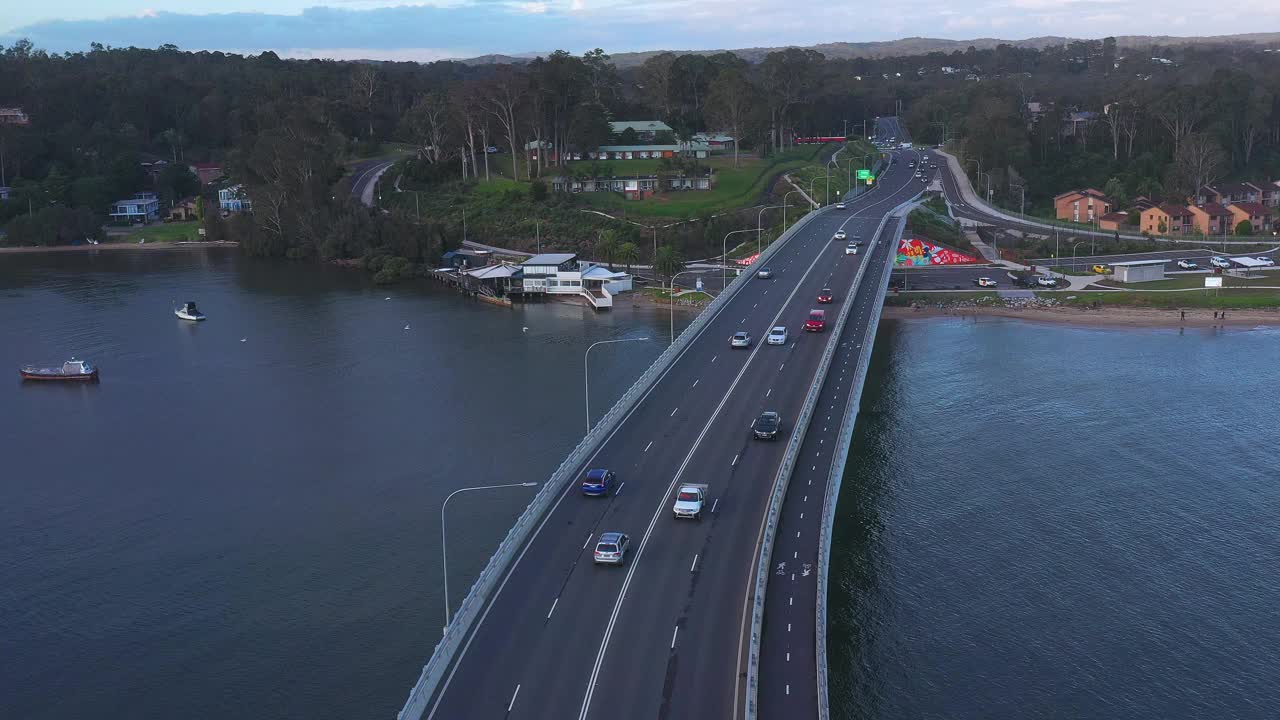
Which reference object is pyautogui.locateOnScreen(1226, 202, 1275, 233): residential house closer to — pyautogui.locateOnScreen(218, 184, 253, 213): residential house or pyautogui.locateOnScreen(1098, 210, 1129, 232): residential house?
pyautogui.locateOnScreen(1098, 210, 1129, 232): residential house

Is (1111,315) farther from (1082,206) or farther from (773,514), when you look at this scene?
(773,514)

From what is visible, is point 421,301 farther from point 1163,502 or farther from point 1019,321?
point 1163,502

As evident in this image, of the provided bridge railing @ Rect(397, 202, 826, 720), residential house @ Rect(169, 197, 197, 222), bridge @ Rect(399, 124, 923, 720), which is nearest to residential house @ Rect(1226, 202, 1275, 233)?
bridge @ Rect(399, 124, 923, 720)

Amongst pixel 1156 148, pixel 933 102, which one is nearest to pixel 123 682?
pixel 1156 148

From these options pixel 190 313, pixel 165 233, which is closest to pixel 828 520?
pixel 190 313

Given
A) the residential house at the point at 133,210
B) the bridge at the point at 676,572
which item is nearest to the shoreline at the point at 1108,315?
the bridge at the point at 676,572

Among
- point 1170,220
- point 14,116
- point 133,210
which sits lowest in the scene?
point 1170,220

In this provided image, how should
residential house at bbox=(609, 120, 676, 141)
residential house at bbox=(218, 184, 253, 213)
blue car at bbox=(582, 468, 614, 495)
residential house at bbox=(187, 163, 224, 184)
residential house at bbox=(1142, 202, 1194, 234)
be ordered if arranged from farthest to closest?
residential house at bbox=(187, 163, 224, 184), residential house at bbox=(609, 120, 676, 141), residential house at bbox=(218, 184, 253, 213), residential house at bbox=(1142, 202, 1194, 234), blue car at bbox=(582, 468, 614, 495)
